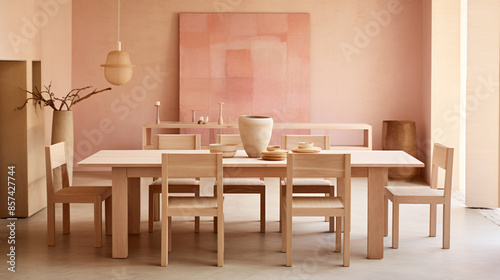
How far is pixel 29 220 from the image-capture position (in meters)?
5.95

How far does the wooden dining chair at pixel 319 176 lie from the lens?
428 cm

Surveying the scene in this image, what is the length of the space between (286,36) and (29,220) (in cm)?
469

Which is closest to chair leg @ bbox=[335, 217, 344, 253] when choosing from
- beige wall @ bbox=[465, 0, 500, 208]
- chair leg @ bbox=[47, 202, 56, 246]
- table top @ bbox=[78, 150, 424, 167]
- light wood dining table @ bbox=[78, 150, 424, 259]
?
light wood dining table @ bbox=[78, 150, 424, 259]

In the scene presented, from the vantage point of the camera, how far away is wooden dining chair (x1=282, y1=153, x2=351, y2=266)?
4281 mm

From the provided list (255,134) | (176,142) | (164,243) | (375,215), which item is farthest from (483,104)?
(164,243)

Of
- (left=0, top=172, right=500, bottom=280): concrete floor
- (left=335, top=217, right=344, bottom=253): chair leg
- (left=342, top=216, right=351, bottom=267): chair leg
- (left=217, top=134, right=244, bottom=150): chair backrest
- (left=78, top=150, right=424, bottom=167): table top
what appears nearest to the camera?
(left=0, top=172, right=500, bottom=280): concrete floor

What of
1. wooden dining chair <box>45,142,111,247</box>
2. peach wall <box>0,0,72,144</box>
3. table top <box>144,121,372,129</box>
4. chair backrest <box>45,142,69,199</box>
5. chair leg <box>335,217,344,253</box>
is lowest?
chair leg <box>335,217,344,253</box>

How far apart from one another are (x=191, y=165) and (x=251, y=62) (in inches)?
197

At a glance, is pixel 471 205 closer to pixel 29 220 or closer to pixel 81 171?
pixel 29 220

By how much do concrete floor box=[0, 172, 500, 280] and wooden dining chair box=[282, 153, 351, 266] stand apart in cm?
26

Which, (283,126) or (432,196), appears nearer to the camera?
(432,196)

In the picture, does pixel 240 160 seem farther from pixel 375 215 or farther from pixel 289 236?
pixel 375 215

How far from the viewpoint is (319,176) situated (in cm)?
432

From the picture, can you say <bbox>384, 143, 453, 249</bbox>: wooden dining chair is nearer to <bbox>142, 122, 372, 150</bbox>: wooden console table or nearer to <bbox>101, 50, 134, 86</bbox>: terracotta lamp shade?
<bbox>101, 50, 134, 86</bbox>: terracotta lamp shade
